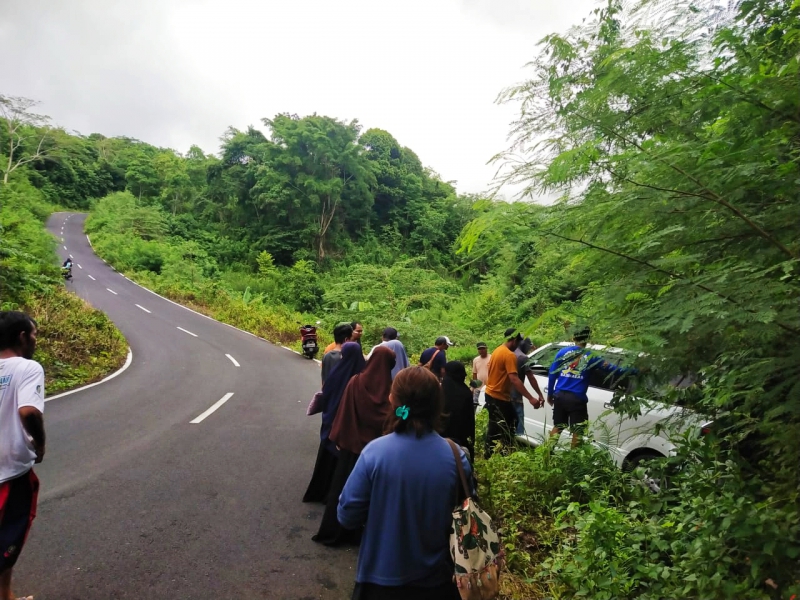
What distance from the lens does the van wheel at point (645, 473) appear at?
4.16 meters

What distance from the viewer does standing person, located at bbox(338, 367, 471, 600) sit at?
204 centimetres

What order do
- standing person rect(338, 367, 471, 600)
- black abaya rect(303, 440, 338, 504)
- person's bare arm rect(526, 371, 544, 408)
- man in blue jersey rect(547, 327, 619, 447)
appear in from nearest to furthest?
standing person rect(338, 367, 471, 600), black abaya rect(303, 440, 338, 504), man in blue jersey rect(547, 327, 619, 447), person's bare arm rect(526, 371, 544, 408)

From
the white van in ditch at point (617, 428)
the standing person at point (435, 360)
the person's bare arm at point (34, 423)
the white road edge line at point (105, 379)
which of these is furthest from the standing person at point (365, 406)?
the white road edge line at point (105, 379)

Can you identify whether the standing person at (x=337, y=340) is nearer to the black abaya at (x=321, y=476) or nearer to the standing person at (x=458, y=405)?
the black abaya at (x=321, y=476)

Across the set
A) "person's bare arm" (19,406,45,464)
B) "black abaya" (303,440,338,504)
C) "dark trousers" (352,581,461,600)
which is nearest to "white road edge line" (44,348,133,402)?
"black abaya" (303,440,338,504)

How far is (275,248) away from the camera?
33188 millimetres

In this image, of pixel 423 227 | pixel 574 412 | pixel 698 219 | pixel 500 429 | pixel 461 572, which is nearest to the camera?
pixel 461 572

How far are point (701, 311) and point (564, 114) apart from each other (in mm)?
1462

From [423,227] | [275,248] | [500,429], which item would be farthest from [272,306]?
[500,429]

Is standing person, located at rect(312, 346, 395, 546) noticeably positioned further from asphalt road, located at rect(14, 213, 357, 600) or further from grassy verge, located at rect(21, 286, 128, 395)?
grassy verge, located at rect(21, 286, 128, 395)

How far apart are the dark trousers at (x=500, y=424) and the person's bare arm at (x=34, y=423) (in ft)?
14.9

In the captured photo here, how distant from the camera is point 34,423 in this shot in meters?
2.82

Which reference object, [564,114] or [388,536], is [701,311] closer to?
[564,114]

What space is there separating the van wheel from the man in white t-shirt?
439cm
